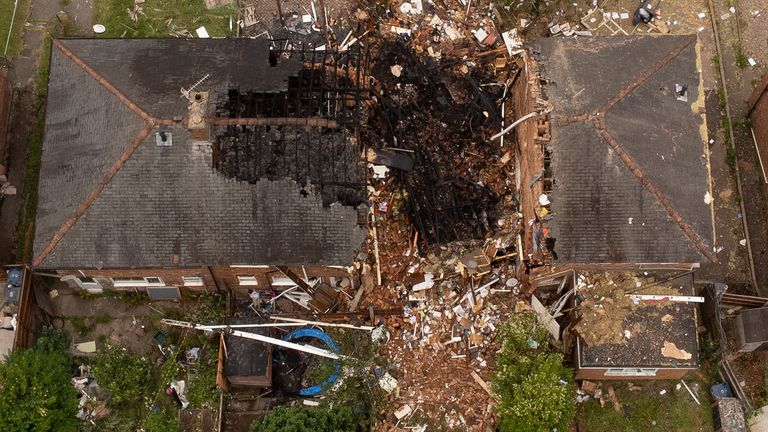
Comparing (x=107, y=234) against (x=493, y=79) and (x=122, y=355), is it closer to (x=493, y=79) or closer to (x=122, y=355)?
(x=122, y=355)

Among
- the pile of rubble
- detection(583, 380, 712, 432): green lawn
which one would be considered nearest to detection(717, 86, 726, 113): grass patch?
detection(583, 380, 712, 432): green lawn

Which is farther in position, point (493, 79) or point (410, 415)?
point (493, 79)

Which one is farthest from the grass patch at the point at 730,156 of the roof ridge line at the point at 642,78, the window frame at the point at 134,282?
the window frame at the point at 134,282

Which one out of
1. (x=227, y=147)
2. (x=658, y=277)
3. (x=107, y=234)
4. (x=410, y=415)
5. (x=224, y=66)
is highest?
(x=224, y=66)

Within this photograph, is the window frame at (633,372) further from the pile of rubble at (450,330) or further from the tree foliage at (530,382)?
the pile of rubble at (450,330)

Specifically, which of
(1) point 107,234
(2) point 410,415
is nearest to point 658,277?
(2) point 410,415

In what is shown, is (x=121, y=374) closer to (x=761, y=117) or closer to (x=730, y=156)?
(x=730, y=156)
